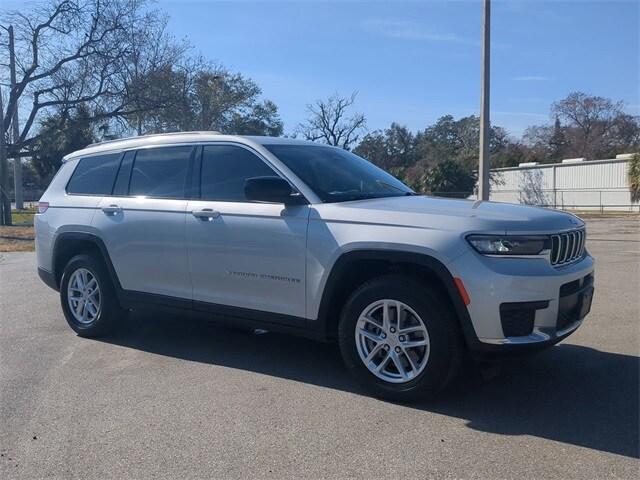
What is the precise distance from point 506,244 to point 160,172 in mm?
3551

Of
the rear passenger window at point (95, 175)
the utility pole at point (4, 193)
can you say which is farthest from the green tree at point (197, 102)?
the rear passenger window at point (95, 175)

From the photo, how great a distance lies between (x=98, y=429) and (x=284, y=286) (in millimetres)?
1736

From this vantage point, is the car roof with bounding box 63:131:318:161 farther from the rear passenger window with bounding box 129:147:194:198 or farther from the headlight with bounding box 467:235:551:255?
the headlight with bounding box 467:235:551:255

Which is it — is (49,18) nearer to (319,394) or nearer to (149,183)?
(149,183)

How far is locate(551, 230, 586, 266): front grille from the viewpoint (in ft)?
15.1

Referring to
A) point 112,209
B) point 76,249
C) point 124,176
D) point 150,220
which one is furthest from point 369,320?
point 76,249

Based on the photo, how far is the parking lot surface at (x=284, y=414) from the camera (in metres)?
3.79

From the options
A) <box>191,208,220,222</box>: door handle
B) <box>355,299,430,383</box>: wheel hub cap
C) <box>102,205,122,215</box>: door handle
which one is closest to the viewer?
<box>355,299,430,383</box>: wheel hub cap

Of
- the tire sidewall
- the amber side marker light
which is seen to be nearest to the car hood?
the amber side marker light

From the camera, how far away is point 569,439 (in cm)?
409

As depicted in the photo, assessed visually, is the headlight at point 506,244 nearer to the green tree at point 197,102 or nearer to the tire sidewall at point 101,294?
the tire sidewall at point 101,294

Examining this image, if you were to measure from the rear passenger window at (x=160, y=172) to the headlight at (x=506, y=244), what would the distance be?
2.91m

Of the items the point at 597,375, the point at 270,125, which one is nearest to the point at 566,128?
the point at 270,125

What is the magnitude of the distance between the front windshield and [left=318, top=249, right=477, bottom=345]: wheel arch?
2.08 feet
